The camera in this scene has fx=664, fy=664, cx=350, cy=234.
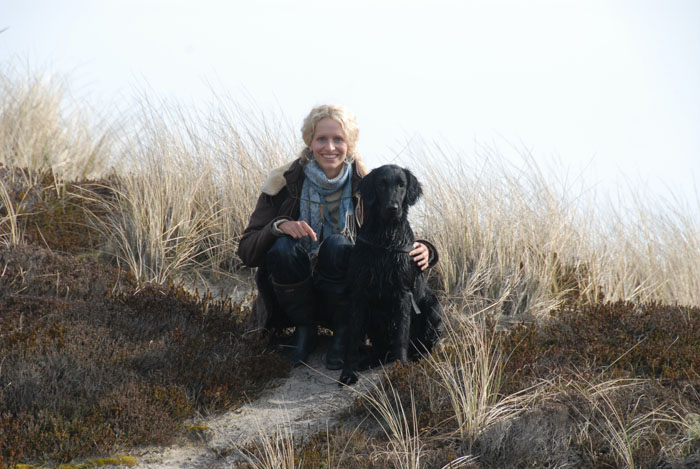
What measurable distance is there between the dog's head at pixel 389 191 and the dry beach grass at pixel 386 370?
37.4 inches

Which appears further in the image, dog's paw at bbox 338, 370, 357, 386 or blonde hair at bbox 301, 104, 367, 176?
blonde hair at bbox 301, 104, 367, 176

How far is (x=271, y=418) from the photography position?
4.04 m

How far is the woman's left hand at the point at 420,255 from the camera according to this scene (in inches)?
162

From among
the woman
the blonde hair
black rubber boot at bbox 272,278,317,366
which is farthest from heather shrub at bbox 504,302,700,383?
the blonde hair

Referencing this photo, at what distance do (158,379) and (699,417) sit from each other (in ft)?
10.5

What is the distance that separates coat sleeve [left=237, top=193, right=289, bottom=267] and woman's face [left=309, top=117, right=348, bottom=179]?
1.57ft

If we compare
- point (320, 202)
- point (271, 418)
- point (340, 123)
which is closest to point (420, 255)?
point (320, 202)

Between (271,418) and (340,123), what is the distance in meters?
1.96

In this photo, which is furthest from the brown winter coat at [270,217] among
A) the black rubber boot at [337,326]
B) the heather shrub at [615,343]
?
the heather shrub at [615,343]

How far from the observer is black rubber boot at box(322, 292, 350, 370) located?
14.7ft

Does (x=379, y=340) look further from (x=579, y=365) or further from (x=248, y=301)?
(x=248, y=301)

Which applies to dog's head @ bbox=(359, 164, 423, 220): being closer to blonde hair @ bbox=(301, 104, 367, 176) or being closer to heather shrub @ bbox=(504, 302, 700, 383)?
blonde hair @ bbox=(301, 104, 367, 176)

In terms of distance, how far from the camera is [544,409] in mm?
3869

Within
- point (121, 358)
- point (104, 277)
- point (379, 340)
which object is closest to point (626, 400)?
point (379, 340)
